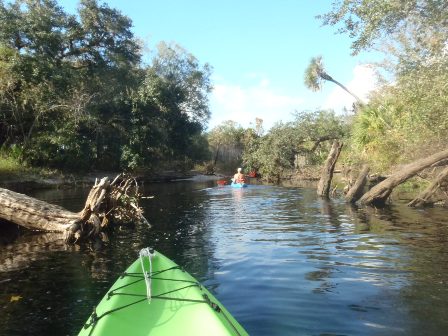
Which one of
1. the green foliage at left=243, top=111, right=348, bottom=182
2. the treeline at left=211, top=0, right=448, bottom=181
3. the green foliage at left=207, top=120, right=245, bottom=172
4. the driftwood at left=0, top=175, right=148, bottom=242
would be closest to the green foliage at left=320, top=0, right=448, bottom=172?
the treeline at left=211, top=0, right=448, bottom=181

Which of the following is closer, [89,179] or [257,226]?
[257,226]

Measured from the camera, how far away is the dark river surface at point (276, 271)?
600 cm

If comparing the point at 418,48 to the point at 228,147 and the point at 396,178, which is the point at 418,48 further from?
the point at 228,147

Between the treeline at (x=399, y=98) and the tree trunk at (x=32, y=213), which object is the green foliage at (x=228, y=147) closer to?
the treeline at (x=399, y=98)

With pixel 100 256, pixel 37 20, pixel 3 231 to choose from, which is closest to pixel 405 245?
pixel 100 256

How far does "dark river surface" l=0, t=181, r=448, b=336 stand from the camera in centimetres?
600

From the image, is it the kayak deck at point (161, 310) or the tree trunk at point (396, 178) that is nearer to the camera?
the kayak deck at point (161, 310)

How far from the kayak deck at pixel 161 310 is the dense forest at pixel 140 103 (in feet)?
35.7

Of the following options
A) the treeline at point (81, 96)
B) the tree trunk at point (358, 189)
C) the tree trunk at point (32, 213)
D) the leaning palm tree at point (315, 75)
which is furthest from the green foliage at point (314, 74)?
the tree trunk at point (32, 213)

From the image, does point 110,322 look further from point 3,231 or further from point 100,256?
point 3,231

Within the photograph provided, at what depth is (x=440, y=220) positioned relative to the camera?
14469mm

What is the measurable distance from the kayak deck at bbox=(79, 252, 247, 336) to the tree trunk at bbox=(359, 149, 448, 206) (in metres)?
13.5

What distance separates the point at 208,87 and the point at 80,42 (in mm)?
20188

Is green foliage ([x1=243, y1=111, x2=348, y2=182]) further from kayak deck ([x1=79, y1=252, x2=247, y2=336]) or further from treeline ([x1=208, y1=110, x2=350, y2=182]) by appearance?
kayak deck ([x1=79, y1=252, x2=247, y2=336])
